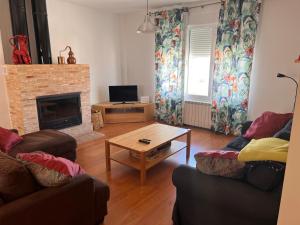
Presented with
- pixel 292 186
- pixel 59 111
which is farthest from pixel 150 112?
pixel 292 186

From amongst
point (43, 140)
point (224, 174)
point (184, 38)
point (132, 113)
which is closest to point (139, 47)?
point (184, 38)

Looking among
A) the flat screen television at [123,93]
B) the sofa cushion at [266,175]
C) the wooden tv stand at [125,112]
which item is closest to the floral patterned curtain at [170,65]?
the wooden tv stand at [125,112]

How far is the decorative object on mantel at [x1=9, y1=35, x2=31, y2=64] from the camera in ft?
11.5

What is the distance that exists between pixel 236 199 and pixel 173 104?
359cm

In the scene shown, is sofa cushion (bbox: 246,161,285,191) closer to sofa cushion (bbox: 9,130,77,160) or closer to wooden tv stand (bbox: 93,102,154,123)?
sofa cushion (bbox: 9,130,77,160)

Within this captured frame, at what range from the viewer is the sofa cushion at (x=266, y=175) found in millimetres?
1493

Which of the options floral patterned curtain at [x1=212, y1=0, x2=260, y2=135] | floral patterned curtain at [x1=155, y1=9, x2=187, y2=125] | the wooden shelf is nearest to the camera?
the wooden shelf

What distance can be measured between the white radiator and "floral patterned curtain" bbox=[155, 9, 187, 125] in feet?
0.45

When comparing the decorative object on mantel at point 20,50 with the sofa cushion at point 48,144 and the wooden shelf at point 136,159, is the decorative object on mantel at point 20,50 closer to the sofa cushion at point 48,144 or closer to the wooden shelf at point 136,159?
the sofa cushion at point 48,144

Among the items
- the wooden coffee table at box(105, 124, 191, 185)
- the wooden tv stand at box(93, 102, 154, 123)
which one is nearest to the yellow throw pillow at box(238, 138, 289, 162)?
the wooden coffee table at box(105, 124, 191, 185)

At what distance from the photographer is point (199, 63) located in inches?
184

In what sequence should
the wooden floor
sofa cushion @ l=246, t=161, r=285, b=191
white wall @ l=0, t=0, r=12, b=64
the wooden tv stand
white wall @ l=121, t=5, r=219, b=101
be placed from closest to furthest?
sofa cushion @ l=246, t=161, r=285, b=191, the wooden floor, white wall @ l=0, t=0, r=12, b=64, the wooden tv stand, white wall @ l=121, t=5, r=219, b=101

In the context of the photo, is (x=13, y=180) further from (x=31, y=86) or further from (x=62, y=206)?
(x=31, y=86)

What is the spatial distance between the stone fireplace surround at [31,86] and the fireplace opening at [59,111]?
0.28ft
